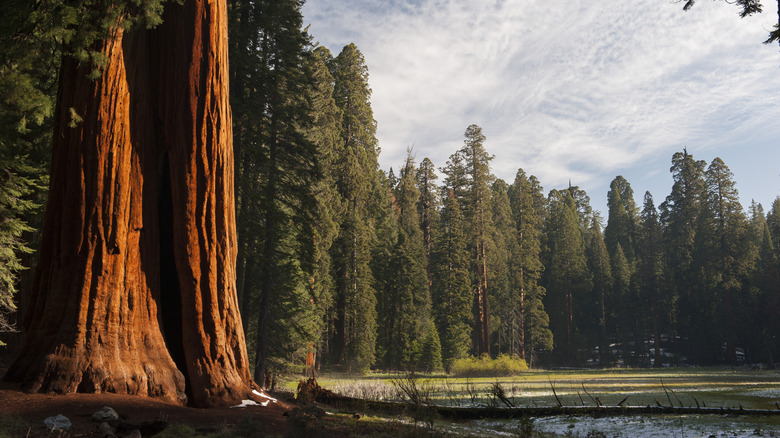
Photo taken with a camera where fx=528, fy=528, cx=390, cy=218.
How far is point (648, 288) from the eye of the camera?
60219 millimetres

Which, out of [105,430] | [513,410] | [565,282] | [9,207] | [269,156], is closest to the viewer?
[105,430]

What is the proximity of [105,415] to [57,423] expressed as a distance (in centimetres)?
59

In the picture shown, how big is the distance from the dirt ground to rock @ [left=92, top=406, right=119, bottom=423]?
2.7 inches

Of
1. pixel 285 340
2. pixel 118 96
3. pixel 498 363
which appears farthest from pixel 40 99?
pixel 498 363

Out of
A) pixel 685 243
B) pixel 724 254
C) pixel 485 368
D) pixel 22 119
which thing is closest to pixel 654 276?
pixel 685 243

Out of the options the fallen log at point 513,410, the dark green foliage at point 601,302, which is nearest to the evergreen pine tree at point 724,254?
the dark green foliage at point 601,302

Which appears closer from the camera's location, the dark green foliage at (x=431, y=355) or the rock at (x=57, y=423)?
the rock at (x=57, y=423)

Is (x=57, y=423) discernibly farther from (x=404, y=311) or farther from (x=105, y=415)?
(x=404, y=311)

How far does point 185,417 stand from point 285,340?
13.8 metres

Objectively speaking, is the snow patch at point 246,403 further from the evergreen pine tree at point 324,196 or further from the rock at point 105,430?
the evergreen pine tree at point 324,196

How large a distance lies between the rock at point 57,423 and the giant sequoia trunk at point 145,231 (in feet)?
4.77

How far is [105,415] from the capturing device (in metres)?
6.62

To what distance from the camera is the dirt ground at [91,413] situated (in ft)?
20.2

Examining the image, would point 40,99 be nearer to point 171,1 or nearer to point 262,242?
point 171,1
